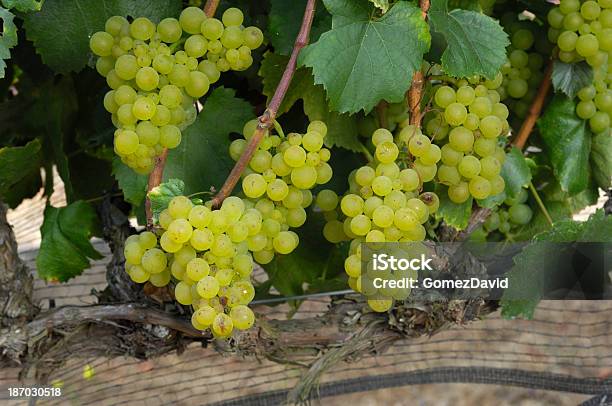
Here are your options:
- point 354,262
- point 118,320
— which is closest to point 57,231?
point 118,320

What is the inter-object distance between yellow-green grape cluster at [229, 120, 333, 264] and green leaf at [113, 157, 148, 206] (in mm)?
170

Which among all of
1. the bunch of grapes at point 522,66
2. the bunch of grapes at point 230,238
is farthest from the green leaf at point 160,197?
the bunch of grapes at point 522,66

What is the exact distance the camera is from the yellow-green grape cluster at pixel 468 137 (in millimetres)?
775

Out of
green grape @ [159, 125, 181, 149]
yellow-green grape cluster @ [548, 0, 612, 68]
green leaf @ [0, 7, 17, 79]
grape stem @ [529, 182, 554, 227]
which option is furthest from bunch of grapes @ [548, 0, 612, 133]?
green leaf @ [0, 7, 17, 79]

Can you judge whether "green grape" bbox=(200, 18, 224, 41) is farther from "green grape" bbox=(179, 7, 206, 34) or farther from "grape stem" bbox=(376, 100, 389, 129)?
"grape stem" bbox=(376, 100, 389, 129)

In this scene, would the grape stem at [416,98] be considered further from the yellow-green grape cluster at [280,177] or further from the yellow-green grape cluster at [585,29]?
the yellow-green grape cluster at [585,29]

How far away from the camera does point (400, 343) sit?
4.27ft

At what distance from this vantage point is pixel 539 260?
2.94ft

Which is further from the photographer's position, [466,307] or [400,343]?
[400,343]

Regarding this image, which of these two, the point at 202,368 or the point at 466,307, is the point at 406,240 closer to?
the point at 466,307

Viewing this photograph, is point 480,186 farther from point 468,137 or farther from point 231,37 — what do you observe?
point 231,37

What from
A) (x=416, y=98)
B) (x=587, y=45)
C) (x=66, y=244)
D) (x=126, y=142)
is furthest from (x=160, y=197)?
(x=587, y=45)

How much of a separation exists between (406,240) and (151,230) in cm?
22

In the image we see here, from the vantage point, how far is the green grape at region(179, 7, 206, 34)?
710 millimetres
